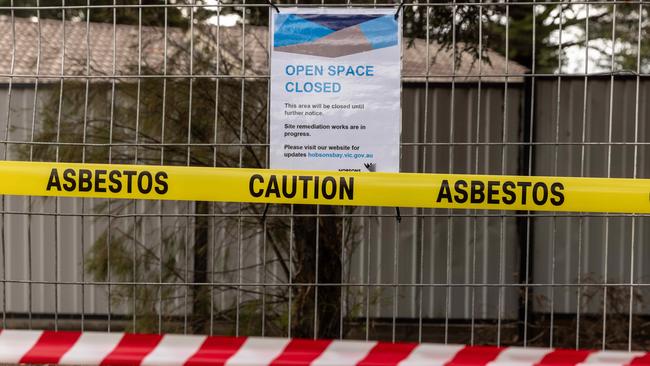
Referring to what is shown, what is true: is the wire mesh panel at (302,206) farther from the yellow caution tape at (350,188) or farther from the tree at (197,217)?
the yellow caution tape at (350,188)

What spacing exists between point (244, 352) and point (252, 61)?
1.92m

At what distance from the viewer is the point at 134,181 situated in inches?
148

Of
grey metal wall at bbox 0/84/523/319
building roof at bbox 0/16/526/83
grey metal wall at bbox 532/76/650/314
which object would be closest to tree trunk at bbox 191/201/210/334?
grey metal wall at bbox 0/84/523/319

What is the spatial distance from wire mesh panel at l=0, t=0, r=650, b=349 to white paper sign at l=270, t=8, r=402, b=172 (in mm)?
582

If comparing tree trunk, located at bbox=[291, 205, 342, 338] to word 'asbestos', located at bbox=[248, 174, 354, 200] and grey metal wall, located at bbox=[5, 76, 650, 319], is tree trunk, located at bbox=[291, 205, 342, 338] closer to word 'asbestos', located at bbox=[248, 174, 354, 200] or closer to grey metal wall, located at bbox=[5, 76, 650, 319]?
grey metal wall, located at bbox=[5, 76, 650, 319]

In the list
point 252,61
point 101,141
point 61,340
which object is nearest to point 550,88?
point 252,61

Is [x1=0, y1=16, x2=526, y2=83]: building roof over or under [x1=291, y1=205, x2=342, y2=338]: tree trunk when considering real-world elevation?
over

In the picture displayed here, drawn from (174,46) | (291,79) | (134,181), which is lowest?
(134,181)

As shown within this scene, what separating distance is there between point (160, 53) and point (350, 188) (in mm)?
2070

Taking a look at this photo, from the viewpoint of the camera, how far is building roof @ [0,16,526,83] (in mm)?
5039

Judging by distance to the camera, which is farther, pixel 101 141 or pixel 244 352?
pixel 101 141

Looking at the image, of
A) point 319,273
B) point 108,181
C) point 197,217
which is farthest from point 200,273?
point 108,181

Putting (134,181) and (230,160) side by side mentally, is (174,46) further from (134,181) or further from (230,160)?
(134,181)

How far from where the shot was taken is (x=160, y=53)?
5.21 meters
